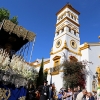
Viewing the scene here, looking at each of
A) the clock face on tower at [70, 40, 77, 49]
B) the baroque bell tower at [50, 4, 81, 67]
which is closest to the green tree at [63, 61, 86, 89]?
the baroque bell tower at [50, 4, 81, 67]

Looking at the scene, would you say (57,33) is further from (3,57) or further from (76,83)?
(3,57)

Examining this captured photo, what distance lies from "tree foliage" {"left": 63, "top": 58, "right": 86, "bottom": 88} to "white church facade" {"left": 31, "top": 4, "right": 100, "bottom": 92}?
83 cm

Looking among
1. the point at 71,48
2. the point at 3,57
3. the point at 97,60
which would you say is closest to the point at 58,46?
the point at 71,48

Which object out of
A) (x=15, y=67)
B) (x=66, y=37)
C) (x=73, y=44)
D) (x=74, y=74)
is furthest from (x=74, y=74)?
(x=15, y=67)

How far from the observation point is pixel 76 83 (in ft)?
59.0

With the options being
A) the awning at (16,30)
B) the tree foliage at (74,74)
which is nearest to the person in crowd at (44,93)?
the awning at (16,30)

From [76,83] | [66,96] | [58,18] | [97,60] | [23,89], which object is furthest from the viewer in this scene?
[58,18]

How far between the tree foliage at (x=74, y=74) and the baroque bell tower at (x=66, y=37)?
173 cm

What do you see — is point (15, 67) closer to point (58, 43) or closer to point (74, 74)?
point (74, 74)

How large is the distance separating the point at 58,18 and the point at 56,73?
11510 mm

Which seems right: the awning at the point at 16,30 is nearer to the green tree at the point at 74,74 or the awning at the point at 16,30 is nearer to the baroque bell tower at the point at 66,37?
the green tree at the point at 74,74

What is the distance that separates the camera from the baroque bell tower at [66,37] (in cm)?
2125

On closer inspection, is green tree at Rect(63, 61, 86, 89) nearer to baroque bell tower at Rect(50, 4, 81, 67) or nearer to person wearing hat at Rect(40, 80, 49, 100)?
baroque bell tower at Rect(50, 4, 81, 67)

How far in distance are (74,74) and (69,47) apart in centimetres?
500
